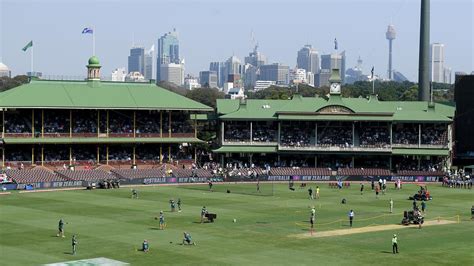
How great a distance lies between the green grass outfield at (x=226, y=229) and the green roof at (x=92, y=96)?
16.4 m

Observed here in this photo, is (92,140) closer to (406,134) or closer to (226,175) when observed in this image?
(226,175)

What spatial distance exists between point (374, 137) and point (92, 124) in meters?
35.3

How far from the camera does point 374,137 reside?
107m

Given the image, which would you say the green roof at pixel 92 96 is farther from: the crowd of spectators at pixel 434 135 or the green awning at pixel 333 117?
the crowd of spectators at pixel 434 135

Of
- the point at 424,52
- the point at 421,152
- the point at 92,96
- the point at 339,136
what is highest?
the point at 424,52

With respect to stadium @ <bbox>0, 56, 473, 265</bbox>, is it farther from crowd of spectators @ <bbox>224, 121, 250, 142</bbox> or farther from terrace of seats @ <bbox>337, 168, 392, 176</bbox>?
terrace of seats @ <bbox>337, 168, 392, 176</bbox>

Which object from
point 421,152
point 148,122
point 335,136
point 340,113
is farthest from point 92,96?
point 421,152

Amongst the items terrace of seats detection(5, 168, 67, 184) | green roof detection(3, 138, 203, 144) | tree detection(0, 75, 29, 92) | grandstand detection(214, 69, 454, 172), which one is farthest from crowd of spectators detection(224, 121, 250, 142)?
tree detection(0, 75, 29, 92)

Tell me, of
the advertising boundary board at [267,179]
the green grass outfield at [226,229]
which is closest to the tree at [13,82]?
the advertising boundary board at [267,179]

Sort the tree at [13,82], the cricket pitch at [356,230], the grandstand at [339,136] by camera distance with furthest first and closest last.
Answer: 1. the tree at [13,82]
2. the grandstand at [339,136]
3. the cricket pitch at [356,230]

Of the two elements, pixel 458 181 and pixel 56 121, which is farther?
pixel 56 121

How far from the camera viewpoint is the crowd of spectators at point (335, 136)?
349 ft

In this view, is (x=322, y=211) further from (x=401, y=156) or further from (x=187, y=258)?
(x=401, y=156)

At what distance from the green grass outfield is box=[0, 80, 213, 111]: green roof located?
647 inches
